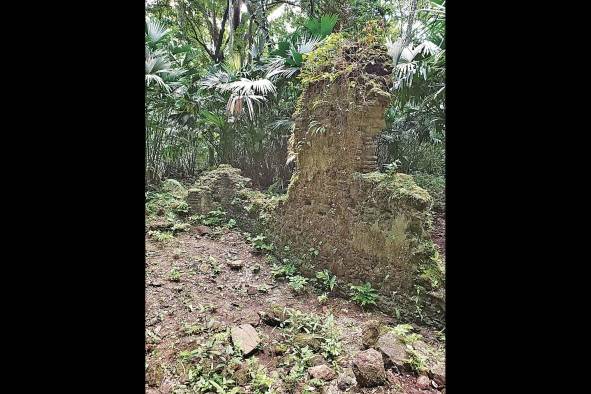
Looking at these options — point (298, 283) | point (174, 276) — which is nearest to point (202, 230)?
point (174, 276)

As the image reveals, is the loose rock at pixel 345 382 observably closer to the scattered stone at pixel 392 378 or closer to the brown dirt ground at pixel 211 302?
the brown dirt ground at pixel 211 302

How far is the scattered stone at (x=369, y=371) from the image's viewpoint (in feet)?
7.33

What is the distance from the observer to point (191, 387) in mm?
2215

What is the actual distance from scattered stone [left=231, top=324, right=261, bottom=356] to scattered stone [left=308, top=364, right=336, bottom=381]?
1.43 ft

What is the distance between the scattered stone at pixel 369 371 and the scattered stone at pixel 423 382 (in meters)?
0.23

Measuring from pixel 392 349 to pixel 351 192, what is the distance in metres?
1.39

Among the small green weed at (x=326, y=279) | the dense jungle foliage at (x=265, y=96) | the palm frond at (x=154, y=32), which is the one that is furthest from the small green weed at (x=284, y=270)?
the palm frond at (x=154, y=32)

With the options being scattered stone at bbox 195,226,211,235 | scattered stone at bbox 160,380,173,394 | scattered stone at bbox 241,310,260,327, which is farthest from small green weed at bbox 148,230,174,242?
scattered stone at bbox 160,380,173,394

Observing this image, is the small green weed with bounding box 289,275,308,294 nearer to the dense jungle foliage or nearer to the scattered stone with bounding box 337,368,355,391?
the scattered stone with bounding box 337,368,355,391

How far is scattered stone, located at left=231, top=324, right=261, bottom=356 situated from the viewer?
2490 millimetres

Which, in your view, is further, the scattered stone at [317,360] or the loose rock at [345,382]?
the scattered stone at [317,360]
